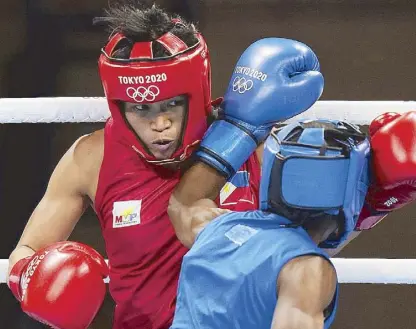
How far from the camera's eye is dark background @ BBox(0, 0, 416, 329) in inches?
111

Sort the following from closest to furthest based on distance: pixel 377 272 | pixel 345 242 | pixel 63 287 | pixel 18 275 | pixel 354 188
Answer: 1. pixel 354 188
2. pixel 63 287
3. pixel 18 275
4. pixel 345 242
5. pixel 377 272

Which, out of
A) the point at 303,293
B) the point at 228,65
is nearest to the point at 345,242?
the point at 303,293

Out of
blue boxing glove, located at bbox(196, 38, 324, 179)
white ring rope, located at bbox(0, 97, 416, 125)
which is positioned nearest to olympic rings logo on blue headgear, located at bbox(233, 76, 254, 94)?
blue boxing glove, located at bbox(196, 38, 324, 179)

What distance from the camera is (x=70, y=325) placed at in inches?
69.3

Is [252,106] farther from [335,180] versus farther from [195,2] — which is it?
[195,2]

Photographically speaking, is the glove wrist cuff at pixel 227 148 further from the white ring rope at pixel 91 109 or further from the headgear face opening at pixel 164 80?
the white ring rope at pixel 91 109

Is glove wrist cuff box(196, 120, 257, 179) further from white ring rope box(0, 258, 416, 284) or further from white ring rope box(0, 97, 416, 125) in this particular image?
white ring rope box(0, 258, 416, 284)

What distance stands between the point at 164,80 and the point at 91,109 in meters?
0.41

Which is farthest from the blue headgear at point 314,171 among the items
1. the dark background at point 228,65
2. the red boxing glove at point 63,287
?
the dark background at point 228,65

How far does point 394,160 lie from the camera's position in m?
1.61

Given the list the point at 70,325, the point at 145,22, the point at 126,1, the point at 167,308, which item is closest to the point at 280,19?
the point at 126,1

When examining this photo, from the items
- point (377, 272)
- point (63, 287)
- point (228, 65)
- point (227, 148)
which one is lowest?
point (377, 272)

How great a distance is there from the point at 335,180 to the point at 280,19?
1473 millimetres

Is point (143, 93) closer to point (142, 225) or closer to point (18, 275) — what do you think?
point (142, 225)
